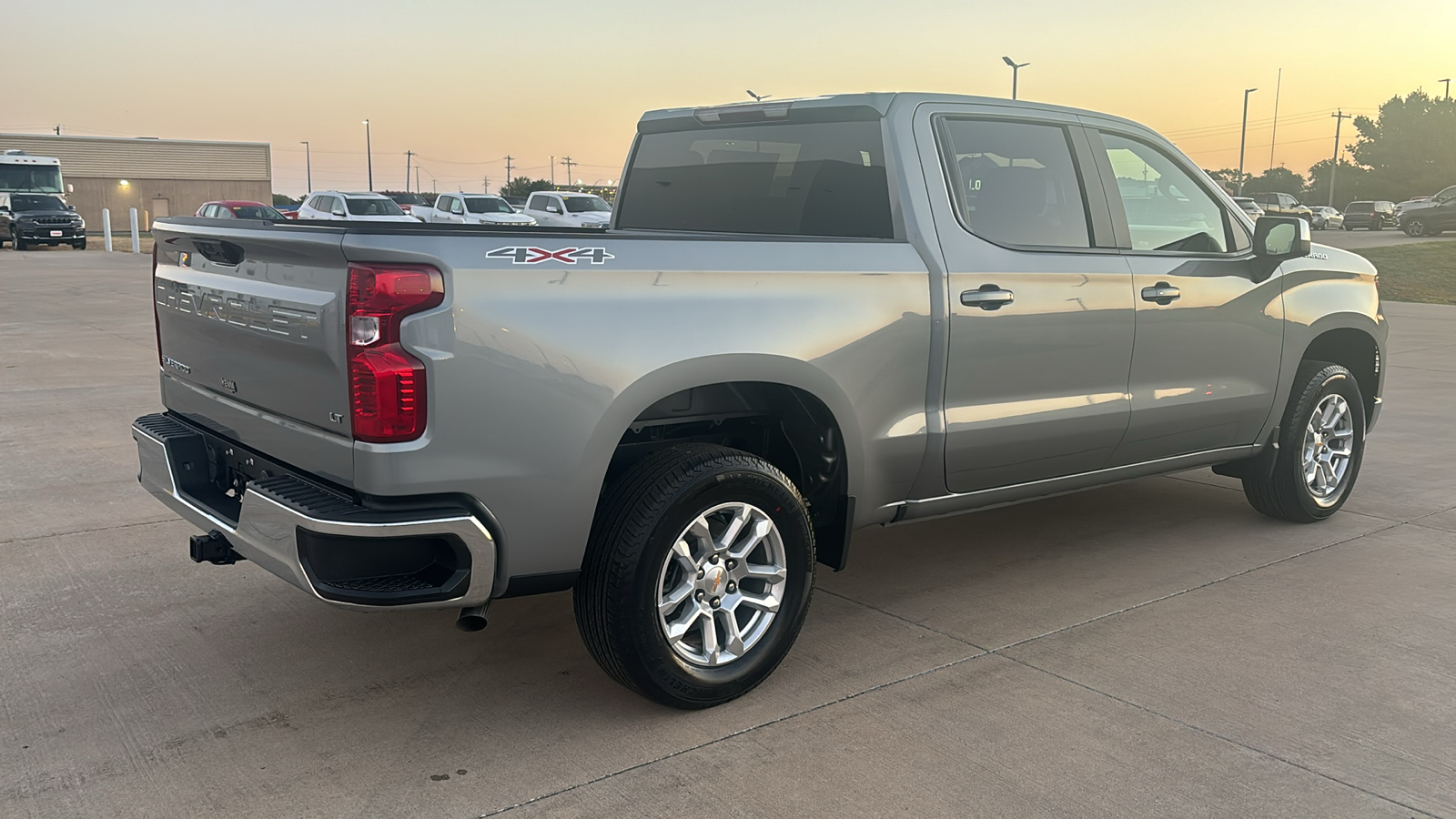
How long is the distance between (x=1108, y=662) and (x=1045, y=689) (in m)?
0.36

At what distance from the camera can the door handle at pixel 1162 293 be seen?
4695mm

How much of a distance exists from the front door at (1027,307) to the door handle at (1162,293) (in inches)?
4.1

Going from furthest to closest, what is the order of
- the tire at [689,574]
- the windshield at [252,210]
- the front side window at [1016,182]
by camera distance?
the windshield at [252,210], the front side window at [1016,182], the tire at [689,574]

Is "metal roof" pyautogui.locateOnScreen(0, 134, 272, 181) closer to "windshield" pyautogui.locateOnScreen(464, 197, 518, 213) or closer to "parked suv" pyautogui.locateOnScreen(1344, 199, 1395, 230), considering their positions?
"windshield" pyautogui.locateOnScreen(464, 197, 518, 213)

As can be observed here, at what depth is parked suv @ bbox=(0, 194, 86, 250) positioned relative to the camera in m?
34.0

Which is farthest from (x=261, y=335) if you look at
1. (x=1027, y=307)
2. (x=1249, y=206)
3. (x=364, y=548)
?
(x=1249, y=206)

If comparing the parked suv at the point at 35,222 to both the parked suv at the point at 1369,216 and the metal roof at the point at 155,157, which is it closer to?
the metal roof at the point at 155,157

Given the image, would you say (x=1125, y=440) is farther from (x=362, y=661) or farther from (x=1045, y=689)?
(x=362, y=661)

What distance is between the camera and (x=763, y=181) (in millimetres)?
4719

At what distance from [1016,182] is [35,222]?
36834 mm

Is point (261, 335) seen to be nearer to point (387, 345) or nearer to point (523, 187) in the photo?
point (387, 345)

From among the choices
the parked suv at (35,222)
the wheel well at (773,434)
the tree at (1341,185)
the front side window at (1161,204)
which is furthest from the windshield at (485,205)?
the tree at (1341,185)

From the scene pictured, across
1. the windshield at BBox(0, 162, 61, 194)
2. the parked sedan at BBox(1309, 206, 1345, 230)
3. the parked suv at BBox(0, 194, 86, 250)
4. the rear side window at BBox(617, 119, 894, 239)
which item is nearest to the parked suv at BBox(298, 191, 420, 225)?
the parked suv at BBox(0, 194, 86, 250)

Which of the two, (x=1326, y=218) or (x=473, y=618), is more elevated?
(x=1326, y=218)
